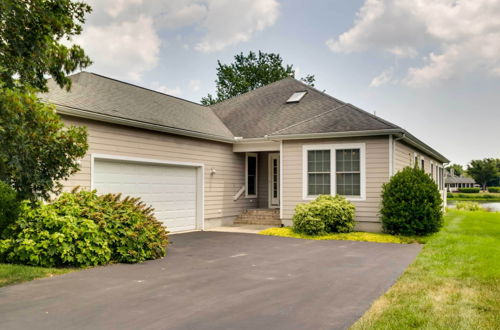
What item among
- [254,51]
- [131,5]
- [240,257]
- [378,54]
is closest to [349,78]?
[378,54]

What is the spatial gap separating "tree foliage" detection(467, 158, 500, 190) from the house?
74.9 m

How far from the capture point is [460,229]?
1338 centimetres

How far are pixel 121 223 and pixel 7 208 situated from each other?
2030 mm

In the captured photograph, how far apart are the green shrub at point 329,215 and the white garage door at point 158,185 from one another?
3.78 meters

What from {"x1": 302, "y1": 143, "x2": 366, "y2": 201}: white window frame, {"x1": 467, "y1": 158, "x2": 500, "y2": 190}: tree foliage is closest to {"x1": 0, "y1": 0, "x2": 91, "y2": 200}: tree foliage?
{"x1": 302, "y1": 143, "x2": 366, "y2": 201}: white window frame

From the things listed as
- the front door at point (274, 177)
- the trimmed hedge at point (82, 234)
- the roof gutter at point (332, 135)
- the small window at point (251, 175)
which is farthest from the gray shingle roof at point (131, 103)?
the trimmed hedge at point (82, 234)

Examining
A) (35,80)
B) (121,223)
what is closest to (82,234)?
(121,223)

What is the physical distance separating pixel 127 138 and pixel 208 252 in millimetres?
4275

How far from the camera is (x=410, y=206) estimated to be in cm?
1136

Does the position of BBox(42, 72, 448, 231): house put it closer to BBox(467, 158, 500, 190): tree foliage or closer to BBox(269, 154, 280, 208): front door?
BBox(269, 154, 280, 208): front door

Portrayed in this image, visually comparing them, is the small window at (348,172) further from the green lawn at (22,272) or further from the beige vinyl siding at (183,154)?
the green lawn at (22,272)

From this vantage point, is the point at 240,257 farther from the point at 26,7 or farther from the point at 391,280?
the point at 26,7

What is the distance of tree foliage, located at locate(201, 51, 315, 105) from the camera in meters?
39.9

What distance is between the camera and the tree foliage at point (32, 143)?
4848 millimetres
